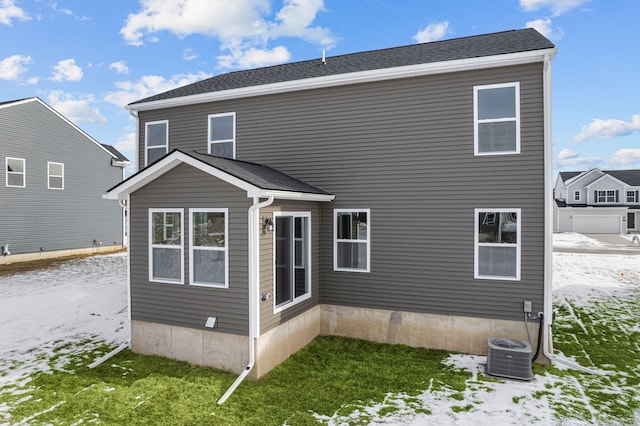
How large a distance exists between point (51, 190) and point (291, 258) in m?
18.5

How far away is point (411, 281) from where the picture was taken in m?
8.24

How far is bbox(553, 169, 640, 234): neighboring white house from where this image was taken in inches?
1511

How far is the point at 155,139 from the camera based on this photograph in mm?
10781

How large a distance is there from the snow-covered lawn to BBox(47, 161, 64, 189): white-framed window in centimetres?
461

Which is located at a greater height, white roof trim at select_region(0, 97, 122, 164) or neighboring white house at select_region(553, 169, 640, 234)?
white roof trim at select_region(0, 97, 122, 164)

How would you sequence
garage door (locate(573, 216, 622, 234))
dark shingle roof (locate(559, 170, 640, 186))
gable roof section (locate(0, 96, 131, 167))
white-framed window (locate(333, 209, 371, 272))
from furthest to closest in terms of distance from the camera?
dark shingle roof (locate(559, 170, 640, 186)), garage door (locate(573, 216, 622, 234)), gable roof section (locate(0, 96, 131, 167)), white-framed window (locate(333, 209, 371, 272))

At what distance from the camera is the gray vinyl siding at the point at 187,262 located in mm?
6656


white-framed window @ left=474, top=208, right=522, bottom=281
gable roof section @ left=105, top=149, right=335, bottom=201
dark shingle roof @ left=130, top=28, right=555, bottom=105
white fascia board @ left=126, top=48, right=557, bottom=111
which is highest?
dark shingle roof @ left=130, top=28, right=555, bottom=105

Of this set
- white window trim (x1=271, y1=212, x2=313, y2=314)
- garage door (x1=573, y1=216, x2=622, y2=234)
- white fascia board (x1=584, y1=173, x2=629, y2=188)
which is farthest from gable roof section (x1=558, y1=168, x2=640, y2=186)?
white window trim (x1=271, y1=212, x2=313, y2=314)

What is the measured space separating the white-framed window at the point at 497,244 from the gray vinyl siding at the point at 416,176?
12 centimetres

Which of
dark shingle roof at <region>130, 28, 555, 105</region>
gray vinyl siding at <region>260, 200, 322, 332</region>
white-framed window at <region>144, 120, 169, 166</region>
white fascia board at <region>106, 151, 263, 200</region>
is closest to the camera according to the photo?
white fascia board at <region>106, 151, 263, 200</region>

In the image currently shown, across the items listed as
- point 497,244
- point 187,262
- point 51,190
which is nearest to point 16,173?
point 51,190

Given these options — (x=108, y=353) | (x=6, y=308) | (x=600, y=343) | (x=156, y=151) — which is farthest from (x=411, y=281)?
(x=6, y=308)

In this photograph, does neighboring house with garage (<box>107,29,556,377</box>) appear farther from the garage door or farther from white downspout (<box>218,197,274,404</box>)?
the garage door
